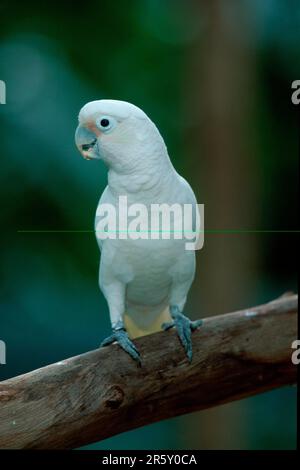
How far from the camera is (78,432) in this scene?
2.81 ft

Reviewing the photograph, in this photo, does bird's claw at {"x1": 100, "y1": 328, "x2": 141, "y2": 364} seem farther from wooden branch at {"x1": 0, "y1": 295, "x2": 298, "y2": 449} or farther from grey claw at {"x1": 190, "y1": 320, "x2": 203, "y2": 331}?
grey claw at {"x1": 190, "y1": 320, "x2": 203, "y2": 331}

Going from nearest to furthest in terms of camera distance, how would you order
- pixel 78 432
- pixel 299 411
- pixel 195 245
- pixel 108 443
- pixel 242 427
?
pixel 78 432, pixel 195 245, pixel 108 443, pixel 299 411, pixel 242 427

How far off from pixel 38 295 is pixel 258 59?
0.79 meters

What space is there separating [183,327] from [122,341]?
126 mm

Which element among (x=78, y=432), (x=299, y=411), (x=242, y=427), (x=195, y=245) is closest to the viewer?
(x=78, y=432)

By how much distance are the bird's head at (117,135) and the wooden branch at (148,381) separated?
319mm

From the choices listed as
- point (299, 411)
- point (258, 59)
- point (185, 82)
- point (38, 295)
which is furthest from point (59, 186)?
point (299, 411)

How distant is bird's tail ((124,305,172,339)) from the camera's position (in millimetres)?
1043

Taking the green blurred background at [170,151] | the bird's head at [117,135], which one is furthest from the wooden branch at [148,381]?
the bird's head at [117,135]

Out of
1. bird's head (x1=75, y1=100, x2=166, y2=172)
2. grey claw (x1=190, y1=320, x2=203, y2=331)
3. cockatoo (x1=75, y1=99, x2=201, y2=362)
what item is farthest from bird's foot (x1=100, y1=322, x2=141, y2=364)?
bird's head (x1=75, y1=100, x2=166, y2=172)

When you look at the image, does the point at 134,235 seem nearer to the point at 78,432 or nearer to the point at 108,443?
the point at 78,432

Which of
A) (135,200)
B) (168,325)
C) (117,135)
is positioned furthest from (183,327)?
(117,135)

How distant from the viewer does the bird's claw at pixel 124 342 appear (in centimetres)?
93

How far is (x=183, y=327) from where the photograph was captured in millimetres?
1001
